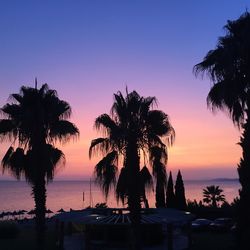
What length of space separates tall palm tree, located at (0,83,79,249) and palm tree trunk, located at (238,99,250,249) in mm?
8469

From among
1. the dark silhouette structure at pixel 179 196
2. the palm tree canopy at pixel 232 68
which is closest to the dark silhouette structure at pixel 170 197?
the dark silhouette structure at pixel 179 196

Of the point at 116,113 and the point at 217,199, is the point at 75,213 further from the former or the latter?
the point at 217,199

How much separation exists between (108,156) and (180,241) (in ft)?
45.0

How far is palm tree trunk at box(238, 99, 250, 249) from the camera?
2161cm

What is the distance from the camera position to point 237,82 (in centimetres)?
2238

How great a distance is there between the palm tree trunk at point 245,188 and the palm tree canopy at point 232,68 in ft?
3.12

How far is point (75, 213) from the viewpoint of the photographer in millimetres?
29891

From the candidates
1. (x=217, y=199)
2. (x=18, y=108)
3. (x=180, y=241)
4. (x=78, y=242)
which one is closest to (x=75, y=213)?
(x=78, y=242)

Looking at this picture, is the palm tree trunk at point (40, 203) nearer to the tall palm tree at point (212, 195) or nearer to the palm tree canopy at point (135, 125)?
the palm tree canopy at point (135, 125)

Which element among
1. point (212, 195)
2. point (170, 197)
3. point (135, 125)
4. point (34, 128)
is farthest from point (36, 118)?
point (212, 195)

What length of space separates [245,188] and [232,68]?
5.73 m

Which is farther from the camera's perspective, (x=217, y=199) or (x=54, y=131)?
(x=217, y=199)

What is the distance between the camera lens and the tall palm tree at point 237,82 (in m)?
21.8

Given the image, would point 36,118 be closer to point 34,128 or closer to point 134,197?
point 34,128
